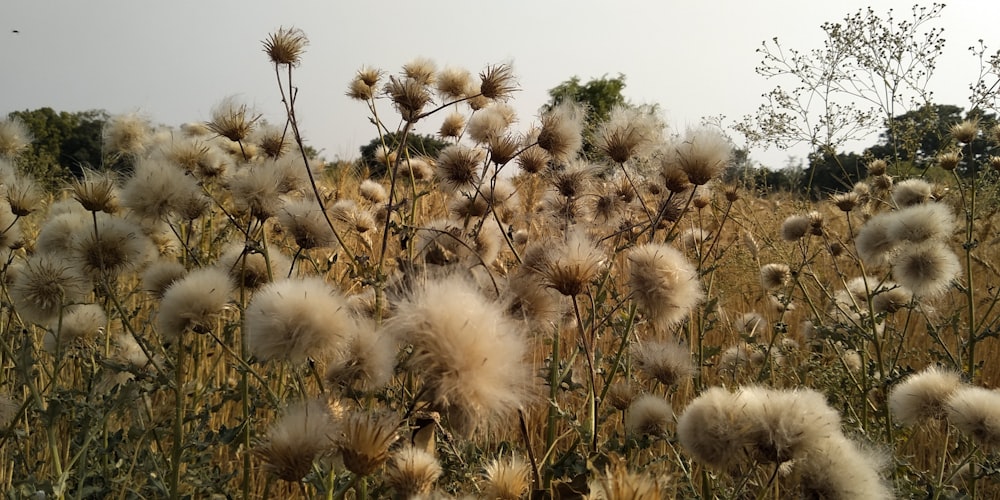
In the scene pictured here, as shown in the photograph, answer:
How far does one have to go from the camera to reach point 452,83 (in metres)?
2.50

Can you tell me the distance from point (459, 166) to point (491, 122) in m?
0.18

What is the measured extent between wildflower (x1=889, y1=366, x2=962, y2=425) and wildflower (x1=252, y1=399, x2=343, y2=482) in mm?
1522

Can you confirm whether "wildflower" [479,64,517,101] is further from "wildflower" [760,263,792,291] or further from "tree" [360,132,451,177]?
"wildflower" [760,263,792,291]

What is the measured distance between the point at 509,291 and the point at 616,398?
28.3 inches

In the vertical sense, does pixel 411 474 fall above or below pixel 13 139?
below

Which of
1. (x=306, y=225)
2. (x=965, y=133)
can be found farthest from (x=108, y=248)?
(x=965, y=133)

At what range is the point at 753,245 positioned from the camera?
3418mm

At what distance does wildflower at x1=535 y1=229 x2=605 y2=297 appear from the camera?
123 centimetres

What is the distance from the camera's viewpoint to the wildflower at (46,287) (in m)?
1.75

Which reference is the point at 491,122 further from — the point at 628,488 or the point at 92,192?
the point at 628,488

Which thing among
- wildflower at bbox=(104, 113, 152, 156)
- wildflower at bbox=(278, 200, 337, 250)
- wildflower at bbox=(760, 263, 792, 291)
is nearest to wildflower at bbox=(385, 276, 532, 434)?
wildflower at bbox=(278, 200, 337, 250)

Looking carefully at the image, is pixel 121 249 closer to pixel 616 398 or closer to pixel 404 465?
pixel 404 465

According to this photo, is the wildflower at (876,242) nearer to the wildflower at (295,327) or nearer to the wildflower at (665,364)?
the wildflower at (665,364)

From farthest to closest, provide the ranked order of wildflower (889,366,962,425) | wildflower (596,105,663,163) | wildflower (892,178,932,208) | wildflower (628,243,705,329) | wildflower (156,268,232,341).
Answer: wildflower (892,178,932,208)
wildflower (596,105,663,163)
wildflower (889,366,962,425)
wildflower (628,243,705,329)
wildflower (156,268,232,341)
